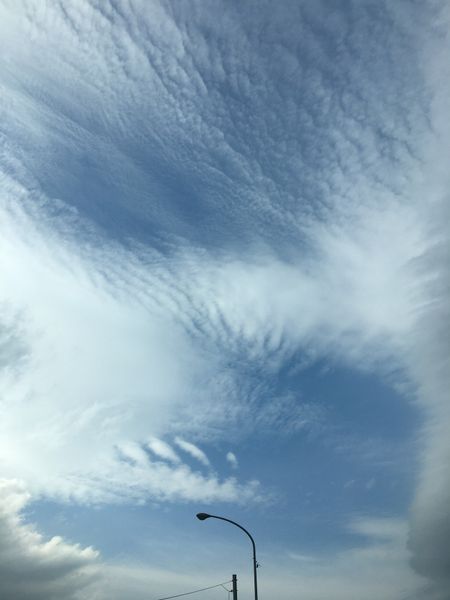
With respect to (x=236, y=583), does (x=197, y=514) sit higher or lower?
higher

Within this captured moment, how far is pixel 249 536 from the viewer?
1635 inches

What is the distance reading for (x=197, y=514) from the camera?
41.7 metres

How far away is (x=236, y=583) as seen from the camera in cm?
4097

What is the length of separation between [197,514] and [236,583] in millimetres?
4784

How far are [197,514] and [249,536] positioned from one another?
3.54 meters

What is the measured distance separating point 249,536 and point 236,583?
9.49 feet
